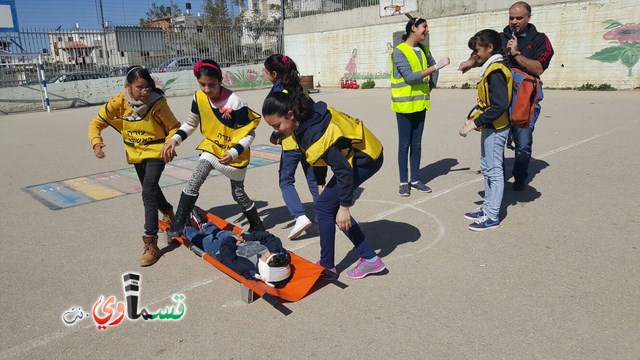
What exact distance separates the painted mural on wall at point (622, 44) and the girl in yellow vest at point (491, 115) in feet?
53.4

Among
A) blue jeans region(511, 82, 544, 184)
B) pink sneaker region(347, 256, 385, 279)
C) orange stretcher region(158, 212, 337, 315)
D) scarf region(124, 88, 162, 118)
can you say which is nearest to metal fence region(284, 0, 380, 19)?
blue jeans region(511, 82, 544, 184)

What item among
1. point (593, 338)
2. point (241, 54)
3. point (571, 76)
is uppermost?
point (241, 54)

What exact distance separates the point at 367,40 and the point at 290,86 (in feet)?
75.8

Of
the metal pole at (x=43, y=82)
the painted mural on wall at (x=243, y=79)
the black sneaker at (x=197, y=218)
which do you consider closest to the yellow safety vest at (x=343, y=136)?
the black sneaker at (x=197, y=218)

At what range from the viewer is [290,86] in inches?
175

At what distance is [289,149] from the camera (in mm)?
4676

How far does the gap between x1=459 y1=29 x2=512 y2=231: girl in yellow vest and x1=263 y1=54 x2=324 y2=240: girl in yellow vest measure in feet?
5.29

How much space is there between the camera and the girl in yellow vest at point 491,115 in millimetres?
4266

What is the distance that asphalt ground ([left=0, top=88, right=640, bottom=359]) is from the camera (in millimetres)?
2879

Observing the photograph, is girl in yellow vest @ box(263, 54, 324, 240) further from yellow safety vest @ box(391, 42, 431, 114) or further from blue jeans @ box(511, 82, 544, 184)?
blue jeans @ box(511, 82, 544, 184)

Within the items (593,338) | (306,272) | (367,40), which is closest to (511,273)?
(593,338)

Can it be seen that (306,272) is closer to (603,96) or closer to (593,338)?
(593,338)

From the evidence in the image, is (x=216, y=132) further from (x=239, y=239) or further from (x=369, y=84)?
(x=369, y=84)

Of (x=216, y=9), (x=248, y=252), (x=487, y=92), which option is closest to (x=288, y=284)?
(x=248, y=252)
